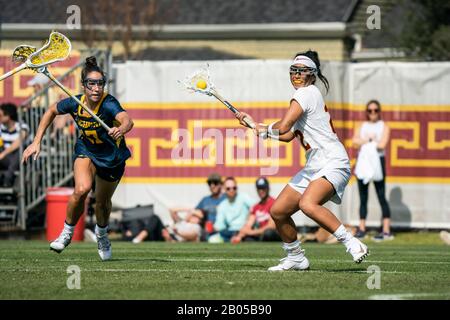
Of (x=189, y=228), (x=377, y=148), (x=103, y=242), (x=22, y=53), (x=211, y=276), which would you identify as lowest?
(x=189, y=228)

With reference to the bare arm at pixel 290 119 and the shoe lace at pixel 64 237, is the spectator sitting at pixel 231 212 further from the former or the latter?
the bare arm at pixel 290 119

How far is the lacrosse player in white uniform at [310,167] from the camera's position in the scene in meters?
10.4

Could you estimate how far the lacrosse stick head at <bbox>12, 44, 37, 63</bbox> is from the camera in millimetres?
11469

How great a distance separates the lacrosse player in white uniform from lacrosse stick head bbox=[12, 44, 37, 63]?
2.46 metres

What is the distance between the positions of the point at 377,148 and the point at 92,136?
27.1ft

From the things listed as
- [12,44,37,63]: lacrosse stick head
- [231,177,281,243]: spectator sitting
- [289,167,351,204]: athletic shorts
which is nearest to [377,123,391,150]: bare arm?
[231,177,281,243]: spectator sitting

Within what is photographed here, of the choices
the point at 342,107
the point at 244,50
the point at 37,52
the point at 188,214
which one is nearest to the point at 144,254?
the point at 37,52

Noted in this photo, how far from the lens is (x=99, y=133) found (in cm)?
1172

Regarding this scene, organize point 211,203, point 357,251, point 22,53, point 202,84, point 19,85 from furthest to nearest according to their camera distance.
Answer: point 19,85 → point 211,203 → point 22,53 → point 202,84 → point 357,251

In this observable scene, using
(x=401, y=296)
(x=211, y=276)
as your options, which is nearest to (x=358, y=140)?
(x=211, y=276)

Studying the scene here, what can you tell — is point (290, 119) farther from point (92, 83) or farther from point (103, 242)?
point (103, 242)
